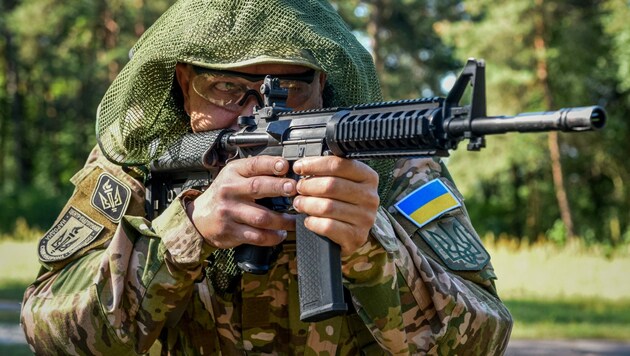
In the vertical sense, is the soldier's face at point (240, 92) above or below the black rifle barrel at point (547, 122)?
above

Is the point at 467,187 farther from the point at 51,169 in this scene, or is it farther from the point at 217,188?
the point at 217,188

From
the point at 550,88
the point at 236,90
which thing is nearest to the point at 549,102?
the point at 550,88

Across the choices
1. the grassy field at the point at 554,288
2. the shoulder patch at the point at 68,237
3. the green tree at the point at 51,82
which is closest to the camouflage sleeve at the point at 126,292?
the shoulder patch at the point at 68,237

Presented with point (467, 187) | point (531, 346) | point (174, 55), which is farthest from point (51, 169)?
point (174, 55)

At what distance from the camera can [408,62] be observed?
33.7 metres

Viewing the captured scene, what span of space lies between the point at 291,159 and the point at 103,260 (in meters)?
0.83

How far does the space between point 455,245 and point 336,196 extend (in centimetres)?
99

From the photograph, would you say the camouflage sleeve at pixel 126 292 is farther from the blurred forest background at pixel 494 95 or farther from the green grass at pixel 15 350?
the blurred forest background at pixel 494 95

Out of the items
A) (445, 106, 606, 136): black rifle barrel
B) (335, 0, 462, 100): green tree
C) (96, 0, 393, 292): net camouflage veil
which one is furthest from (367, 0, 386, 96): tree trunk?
(445, 106, 606, 136): black rifle barrel

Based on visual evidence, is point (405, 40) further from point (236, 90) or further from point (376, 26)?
point (236, 90)

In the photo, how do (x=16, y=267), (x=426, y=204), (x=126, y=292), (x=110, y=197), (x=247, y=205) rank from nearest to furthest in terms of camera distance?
(x=247, y=205)
(x=126, y=292)
(x=426, y=204)
(x=110, y=197)
(x=16, y=267)

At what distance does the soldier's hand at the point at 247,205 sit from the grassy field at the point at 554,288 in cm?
572

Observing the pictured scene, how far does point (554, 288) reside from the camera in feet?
44.6

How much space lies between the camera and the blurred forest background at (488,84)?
82.5ft
